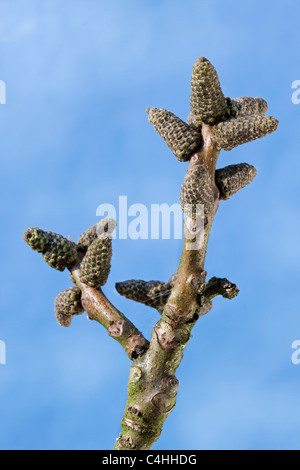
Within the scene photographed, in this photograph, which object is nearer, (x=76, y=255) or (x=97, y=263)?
(x=97, y=263)

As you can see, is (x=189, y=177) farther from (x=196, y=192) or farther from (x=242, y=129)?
(x=242, y=129)

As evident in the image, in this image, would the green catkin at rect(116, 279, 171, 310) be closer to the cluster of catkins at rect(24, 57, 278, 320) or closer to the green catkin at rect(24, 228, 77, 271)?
the cluster of catkins at rect(24, 57, 278, 320)

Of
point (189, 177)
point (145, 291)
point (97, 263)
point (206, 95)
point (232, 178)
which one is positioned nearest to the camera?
point (189, 177)

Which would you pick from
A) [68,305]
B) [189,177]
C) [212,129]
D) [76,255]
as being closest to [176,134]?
[212,129]

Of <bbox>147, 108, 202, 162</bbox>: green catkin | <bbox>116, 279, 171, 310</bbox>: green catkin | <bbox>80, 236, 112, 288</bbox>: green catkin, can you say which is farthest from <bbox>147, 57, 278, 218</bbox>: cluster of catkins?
<bbox>116, 279, 171, 310</bbox>: green catkin

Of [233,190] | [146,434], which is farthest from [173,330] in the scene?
[233,190]

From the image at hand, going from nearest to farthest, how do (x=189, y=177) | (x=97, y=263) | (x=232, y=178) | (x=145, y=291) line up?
1. (x=189, y=177)
2. (x=232, y=178)
3. (x=97, y=263)
4. (x=145, y=291)
